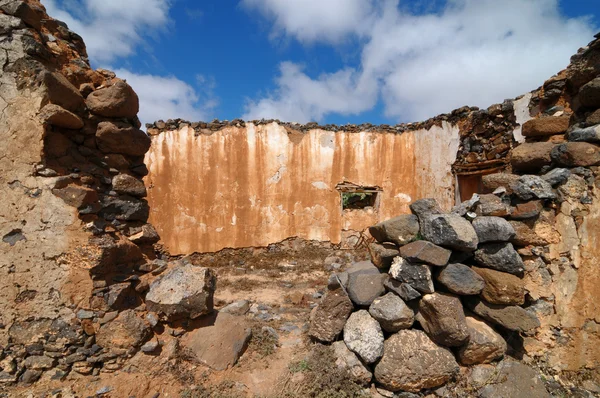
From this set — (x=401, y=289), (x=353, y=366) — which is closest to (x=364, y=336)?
(x=353, y=366)

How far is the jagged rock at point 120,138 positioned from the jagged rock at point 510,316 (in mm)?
3636

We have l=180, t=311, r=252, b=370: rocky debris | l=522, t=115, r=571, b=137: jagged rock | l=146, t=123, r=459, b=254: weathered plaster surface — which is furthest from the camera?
l=146, t=123, r=459, b=254: weathered plaster surface

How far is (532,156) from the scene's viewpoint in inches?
121

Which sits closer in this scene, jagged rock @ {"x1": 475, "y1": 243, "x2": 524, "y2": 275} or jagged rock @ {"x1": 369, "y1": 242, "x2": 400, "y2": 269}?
jagged rock @ {"x1": 475, "y1": 243, "x2": 524, "y2": 275}

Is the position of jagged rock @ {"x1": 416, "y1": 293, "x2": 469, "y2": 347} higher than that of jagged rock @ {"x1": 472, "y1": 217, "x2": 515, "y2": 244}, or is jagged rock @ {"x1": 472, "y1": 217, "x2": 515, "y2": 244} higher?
jagged rock @ {"x1": 472, "y1": 217, "x2": 515, "y2": 244}

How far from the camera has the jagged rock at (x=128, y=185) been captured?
9.51 feet

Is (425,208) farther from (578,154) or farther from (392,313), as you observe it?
(578,154)

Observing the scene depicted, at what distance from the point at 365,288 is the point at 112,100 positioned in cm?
303

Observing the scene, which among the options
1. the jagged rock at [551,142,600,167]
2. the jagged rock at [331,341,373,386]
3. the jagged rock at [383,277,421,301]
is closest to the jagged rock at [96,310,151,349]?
the jagged rock at [331,341,373,386]

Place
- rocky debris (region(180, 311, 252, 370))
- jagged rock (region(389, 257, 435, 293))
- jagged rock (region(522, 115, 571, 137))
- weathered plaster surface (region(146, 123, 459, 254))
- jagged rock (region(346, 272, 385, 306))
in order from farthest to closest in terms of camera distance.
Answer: weathered plaster surface (region(146, 123, 459, 254)), jagged rock (region(522, 115, 571, 137)), jagged rock (region(346, 272, 385, 306)), rocky debris (region(180, 311, 252, 370)), jagged rock (region(389, 257, 435, 293))

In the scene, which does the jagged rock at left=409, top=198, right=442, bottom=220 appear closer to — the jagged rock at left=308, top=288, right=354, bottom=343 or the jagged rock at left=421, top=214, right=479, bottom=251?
the jagged rock at left=421, top=214, right=479, bottom=251

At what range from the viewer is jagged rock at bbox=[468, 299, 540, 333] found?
257 centimetres

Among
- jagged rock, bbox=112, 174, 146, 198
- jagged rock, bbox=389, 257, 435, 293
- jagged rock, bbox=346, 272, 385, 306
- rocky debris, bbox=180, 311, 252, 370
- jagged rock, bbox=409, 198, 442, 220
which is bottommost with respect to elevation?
rocky debris, bbox=180, 311, 252, 370

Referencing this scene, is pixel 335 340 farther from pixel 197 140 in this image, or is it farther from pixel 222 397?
pixel 197 140
